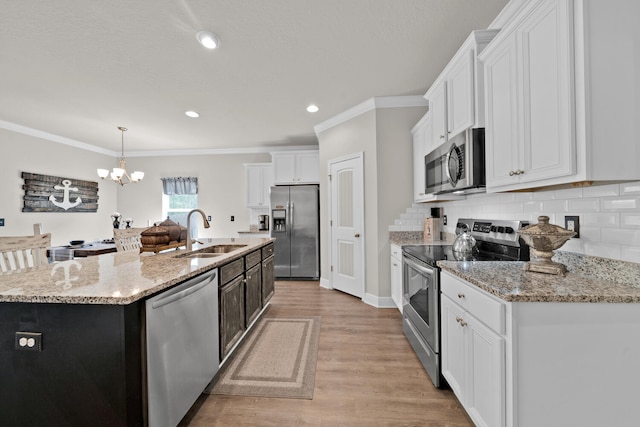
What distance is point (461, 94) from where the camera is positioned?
2012 mm

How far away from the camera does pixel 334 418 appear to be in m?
1.61

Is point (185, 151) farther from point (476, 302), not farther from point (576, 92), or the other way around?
point (576, 92)

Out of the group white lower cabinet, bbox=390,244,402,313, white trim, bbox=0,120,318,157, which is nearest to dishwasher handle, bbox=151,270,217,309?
white lower cabinet, bbox=390,244,402,313

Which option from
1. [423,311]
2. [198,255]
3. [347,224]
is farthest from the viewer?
[347,224]

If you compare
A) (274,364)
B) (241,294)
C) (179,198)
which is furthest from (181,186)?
(274,364)

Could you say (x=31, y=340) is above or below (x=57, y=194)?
below

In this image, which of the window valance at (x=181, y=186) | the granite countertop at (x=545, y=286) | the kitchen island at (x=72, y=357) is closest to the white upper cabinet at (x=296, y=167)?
the window valance at (x=181, y=186)

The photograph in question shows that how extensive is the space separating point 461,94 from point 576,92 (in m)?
0.92

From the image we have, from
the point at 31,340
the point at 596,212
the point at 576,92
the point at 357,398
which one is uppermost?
the point at 576,92

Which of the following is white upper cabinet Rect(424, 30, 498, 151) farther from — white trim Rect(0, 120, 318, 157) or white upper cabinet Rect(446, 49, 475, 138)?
white trim Rect(0, 120, 318, 157)

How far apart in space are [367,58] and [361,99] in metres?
0.91

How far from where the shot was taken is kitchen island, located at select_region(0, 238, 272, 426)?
1.14 meters

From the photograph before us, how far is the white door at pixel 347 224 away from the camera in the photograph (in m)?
3.72

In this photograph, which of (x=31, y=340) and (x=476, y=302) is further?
(x=476, y=302)
